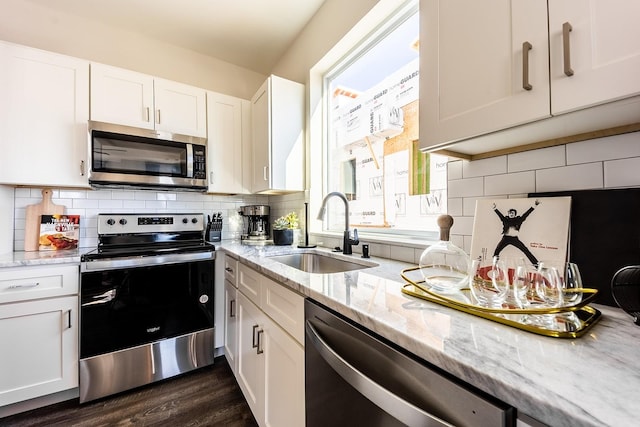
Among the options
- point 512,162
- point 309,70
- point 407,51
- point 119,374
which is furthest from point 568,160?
point 119,374

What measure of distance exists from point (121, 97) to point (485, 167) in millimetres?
2417

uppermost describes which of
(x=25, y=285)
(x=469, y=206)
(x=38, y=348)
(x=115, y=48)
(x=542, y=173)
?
(x=115, y=48)

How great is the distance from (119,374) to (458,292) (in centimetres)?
205

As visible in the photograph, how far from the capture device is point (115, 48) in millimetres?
2301

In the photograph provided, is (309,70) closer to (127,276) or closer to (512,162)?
(512,162)

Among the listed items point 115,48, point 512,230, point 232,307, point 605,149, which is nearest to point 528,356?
point 512,230

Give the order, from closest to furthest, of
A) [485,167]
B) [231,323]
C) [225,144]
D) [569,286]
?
1. [569,286]
2. [485,167]
3. [231,323]
4. [225,144]

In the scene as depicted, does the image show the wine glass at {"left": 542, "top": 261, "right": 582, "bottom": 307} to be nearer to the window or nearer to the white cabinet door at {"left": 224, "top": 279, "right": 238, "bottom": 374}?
the window

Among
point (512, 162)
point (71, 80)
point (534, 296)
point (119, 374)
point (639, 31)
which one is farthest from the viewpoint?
point (71, 80)

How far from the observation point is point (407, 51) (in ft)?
5.13

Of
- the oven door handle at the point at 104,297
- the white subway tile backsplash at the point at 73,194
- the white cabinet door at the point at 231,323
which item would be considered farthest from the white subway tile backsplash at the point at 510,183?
the white subway tile backsplash at the point at 73,194

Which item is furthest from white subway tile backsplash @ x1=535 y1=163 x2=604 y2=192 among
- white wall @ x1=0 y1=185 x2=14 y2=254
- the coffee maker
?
white wall @ x1=0 y1=185 x2=14 y2=254

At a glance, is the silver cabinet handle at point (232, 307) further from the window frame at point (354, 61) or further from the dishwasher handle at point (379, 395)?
the dishwasher handle at point (379, 395)

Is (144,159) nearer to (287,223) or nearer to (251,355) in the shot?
(287,223)
